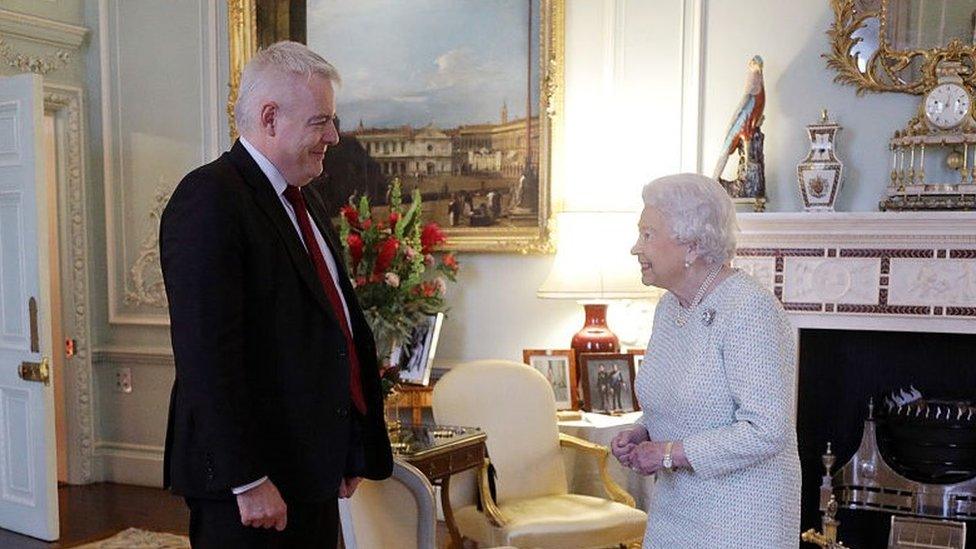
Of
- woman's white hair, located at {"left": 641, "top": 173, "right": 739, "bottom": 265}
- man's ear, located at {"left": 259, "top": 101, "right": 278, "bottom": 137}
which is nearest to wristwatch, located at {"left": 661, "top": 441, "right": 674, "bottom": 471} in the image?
woman's white hair, located at {"left": 641, "top": 173, "right": 739, "bottom": 265}

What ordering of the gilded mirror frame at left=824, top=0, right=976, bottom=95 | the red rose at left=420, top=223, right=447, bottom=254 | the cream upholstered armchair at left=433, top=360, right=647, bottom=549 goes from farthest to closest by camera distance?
the red rose at left=420, top=223, right=447, bottom=254, the gilded mirror frame at left=824, top=0, right=976, bottom=95, the cream upholstered armchair at left=433, top=360, right=647, bottom=549

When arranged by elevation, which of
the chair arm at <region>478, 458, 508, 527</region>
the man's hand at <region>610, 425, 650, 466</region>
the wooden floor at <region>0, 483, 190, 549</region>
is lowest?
the wooden floor at <region>0, 483, 190, 549</region>

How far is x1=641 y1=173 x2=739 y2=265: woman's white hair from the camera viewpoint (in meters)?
1.84

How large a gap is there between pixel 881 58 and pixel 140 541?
13.0 feet

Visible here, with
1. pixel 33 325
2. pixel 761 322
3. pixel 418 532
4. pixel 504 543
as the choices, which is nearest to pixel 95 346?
pixel 33 325

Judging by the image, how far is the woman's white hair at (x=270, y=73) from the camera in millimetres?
1765

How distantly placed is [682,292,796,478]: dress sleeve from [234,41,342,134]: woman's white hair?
1.03m

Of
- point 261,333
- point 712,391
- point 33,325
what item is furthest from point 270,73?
point 33,325

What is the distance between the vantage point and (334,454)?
181 centimetres

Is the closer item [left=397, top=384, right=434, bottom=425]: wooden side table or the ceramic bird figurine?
the ceramic bird figurine

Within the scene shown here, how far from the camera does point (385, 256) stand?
12.2 ft

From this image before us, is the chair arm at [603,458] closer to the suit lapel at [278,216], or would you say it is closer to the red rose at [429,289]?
the red rose at [429,289]

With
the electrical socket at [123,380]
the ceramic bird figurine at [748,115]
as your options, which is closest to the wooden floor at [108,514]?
the electrical socket at [123,380]

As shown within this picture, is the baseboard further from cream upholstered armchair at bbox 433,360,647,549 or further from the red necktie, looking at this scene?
the red necktie
